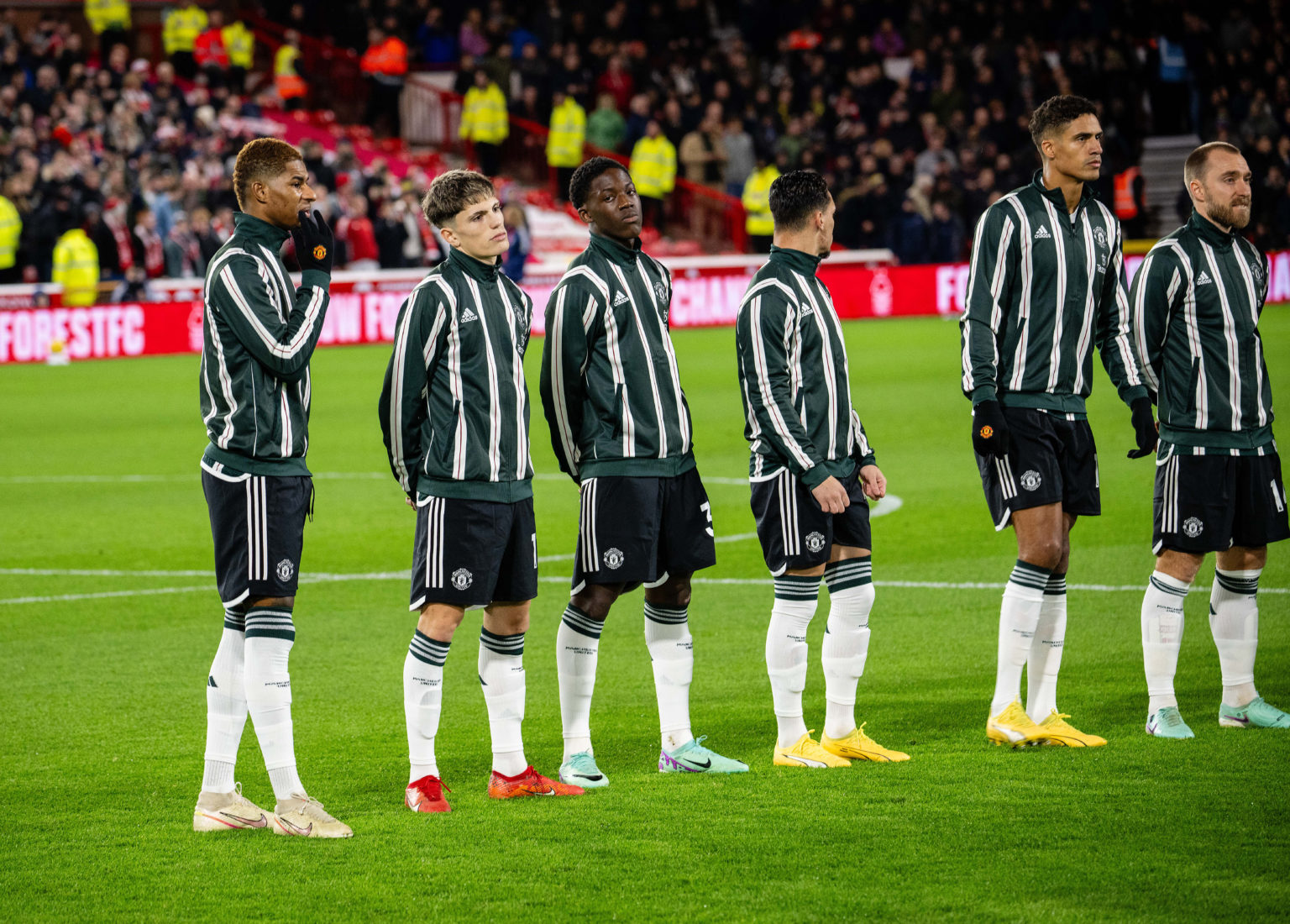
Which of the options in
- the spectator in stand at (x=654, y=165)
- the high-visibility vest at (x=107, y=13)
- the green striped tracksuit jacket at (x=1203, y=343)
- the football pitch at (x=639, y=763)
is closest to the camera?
the football pitch at (x=639, y=763)

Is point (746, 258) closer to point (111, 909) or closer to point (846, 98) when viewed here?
point (846, 98)

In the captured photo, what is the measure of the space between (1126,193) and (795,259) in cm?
2511

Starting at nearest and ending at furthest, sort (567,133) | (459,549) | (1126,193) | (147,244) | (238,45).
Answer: (459,549)
(147,244)
(1126,193)
(567,133)
(238,45)

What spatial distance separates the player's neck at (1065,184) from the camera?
6309mm

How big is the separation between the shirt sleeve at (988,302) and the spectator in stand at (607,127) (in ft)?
84.8

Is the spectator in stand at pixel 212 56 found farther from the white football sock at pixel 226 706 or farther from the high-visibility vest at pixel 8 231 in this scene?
the white football sock at pixel 226 706

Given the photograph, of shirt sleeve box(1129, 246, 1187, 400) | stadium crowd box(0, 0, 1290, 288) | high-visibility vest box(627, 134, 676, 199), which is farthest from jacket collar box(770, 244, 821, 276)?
high-visibility vest box(627, 134, 676, 199)

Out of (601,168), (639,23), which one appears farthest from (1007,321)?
(639,23)

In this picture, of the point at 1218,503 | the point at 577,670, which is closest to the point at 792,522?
the point at 577,670

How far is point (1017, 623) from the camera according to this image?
623 centimetres

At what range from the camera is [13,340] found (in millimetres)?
23109

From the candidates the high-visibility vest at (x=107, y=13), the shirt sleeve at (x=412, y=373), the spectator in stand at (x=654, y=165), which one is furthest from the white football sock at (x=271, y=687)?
the high-visibility vest at (x=107, y=13)

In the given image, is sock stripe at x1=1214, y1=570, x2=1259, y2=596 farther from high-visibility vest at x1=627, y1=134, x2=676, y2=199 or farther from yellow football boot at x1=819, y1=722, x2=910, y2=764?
high-visibility vest at x1=627, y1=134, x2=676, y2=199

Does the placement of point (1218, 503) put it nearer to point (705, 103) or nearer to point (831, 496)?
point (831, 496)
